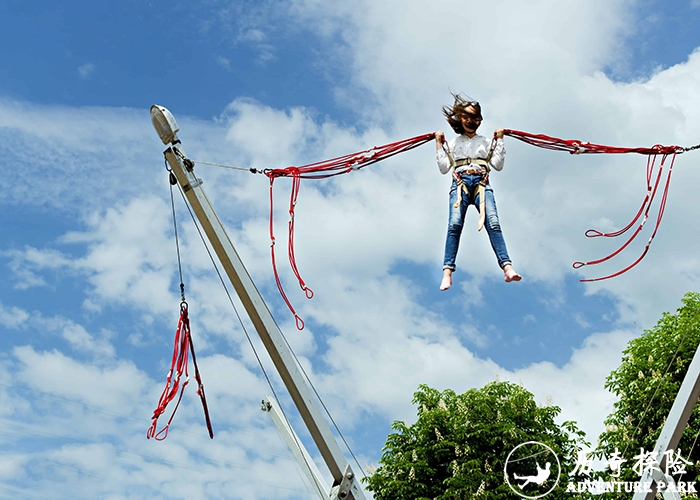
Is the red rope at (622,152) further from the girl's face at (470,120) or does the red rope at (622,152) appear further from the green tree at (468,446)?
the green tree at (468,446)

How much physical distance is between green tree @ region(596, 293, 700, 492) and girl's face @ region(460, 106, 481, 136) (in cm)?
903

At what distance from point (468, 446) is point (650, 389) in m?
3.80

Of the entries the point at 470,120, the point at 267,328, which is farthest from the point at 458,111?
the point at 267,328

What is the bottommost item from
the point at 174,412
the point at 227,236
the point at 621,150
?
the point at 174,412

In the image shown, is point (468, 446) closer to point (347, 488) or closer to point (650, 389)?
point (650, 389)

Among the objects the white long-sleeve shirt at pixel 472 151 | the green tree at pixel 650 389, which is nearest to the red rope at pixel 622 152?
the white long-sleeve shirt at pixel 472 151

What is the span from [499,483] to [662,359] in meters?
4.07

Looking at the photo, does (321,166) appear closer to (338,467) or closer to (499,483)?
(338,467)

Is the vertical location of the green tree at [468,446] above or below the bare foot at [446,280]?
above

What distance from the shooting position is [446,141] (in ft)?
24.3

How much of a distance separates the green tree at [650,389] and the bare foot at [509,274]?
29.8ft

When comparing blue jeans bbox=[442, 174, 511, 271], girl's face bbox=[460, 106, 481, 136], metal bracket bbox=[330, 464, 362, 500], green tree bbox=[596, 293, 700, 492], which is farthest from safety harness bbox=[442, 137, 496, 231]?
green tree bbox=[596, 293, 700, 492]

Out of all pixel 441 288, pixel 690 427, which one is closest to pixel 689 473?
pixel 690 427

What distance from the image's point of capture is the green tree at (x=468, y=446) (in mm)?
15773
